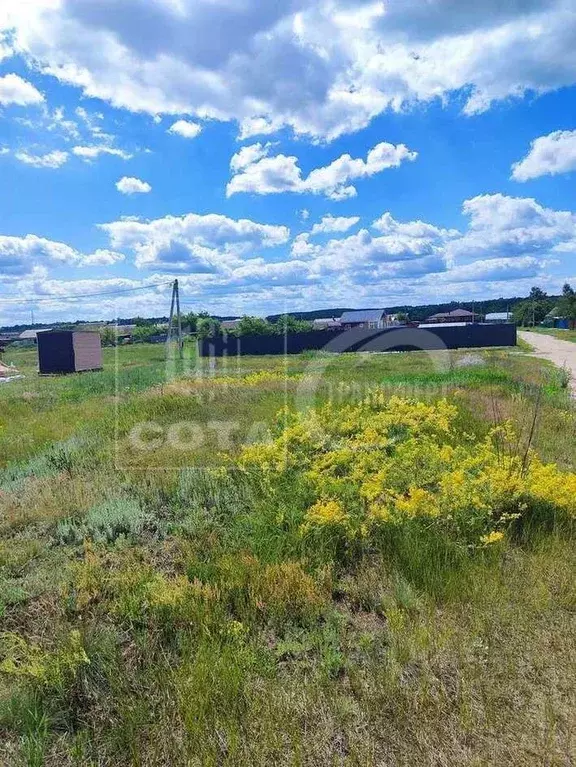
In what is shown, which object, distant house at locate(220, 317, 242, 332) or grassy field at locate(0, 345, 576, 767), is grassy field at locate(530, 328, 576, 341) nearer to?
distant house at locate(220, 317, 242, 332)

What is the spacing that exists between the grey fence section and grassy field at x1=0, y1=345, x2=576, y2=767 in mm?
29343

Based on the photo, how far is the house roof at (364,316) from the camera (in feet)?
239

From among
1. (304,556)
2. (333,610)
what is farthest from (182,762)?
(304,556)

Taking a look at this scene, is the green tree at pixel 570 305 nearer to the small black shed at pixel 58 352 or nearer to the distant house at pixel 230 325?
the distant house at pixel 230 325

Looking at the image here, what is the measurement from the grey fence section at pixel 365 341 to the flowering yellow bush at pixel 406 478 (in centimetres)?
2817

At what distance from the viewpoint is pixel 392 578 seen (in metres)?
3.25

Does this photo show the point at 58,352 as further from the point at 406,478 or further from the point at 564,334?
the point at 564,334

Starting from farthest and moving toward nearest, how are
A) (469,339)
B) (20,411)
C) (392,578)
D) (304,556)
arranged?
(469,339) < (20,411) < (304,556) < (392,578)

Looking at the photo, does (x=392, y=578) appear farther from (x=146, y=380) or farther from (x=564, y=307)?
(x=564, y=307)

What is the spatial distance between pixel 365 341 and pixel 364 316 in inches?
1563

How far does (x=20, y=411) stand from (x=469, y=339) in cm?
3174

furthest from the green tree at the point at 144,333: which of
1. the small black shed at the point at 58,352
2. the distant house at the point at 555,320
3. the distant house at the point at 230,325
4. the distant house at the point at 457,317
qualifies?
the distant house at the point at 555,320

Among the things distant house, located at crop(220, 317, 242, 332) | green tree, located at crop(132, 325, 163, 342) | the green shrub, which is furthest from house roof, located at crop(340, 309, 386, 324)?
the green shrub

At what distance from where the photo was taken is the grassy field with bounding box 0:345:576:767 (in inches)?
85.6
